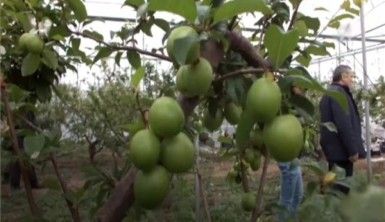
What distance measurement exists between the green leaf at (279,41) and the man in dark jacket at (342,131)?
9.37ft

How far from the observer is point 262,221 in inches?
68.6

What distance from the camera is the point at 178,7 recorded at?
681 millimetres

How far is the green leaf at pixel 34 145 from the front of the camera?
107cm

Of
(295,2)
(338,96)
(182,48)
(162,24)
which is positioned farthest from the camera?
(162,24)

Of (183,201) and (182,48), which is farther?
(183,201)

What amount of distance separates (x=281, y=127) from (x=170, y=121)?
15cm

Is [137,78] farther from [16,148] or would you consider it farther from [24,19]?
[24,19]

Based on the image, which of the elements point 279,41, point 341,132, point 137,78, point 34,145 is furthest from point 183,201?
point 279,41

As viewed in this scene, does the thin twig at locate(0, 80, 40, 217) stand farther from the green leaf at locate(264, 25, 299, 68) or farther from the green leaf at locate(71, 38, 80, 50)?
the green leaf at locate(264, 25, 299, 68)

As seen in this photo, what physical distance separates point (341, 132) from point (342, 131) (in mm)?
11

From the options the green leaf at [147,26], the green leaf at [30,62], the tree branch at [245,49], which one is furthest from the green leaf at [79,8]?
the tree branch at [245,49]

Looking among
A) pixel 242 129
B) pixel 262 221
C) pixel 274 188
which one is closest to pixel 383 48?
pixel 274 188

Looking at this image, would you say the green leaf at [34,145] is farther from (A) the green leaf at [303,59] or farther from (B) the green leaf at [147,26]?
(A) the green leaf at [303,59]

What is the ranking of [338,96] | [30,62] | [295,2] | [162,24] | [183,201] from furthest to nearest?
[183,201], [30,62], [162,24], [295,2], [338,96]
